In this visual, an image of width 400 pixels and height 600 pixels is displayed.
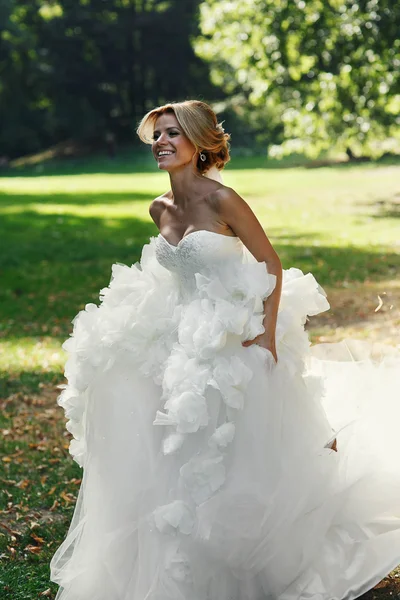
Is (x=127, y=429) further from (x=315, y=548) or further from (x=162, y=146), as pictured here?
(x=162, y=146)

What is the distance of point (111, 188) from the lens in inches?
1155

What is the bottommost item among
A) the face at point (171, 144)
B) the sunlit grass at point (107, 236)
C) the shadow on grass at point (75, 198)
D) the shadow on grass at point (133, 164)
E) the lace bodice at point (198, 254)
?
the shadow on grass at point (133, 164)

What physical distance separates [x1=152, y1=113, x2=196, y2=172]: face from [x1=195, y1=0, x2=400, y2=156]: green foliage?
48.0ft

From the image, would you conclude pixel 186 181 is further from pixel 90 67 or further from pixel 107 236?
pixel 90 67

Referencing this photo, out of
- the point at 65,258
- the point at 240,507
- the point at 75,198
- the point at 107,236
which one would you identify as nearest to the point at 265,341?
the point at 240,507

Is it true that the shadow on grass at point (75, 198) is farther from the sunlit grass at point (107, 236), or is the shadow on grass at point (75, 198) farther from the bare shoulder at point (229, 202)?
the bare shoulder at point (229, 202)

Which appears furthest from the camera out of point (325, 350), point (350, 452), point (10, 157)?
point (10, 157)

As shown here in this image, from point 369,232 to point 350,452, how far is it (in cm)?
1425

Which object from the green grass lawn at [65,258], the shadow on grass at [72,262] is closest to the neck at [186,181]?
the green grass lawn at [65,258]

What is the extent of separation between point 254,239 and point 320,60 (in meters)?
16.3

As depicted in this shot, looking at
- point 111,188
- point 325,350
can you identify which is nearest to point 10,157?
point 111,188

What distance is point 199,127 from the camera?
394 centimetres

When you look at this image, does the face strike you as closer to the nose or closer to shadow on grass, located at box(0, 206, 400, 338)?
the nose

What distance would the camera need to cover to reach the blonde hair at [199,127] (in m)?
3.92
